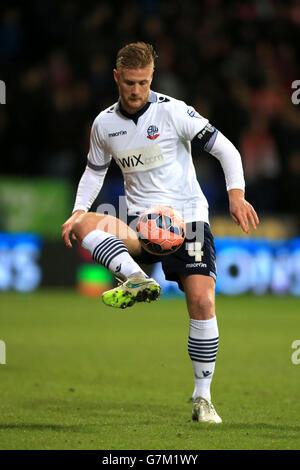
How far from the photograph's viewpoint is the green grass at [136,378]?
181 inches

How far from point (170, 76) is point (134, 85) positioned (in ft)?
30.8

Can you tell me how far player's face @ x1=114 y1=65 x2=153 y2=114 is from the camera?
507 centimetres

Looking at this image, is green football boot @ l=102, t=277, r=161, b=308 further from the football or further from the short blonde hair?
the short blonde hair

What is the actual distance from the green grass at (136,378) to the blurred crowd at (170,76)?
7.97ft

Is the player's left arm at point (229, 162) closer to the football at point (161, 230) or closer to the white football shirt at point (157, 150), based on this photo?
the white football shirt at point (157, 150)

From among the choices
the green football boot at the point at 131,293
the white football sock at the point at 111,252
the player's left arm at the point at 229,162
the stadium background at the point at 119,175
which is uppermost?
the stadium background at the point at 119,175

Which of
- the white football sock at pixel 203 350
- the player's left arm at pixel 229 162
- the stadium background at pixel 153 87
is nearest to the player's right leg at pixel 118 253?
the white football sock at pixel 203 350

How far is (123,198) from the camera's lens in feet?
19.1

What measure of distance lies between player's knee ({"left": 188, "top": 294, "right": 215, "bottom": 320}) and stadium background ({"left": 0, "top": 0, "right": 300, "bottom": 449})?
209 centimetres

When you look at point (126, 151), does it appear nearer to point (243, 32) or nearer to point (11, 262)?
point (11, 262)

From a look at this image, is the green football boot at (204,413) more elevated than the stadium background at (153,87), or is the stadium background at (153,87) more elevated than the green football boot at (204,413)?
the stadium background at (153,87)

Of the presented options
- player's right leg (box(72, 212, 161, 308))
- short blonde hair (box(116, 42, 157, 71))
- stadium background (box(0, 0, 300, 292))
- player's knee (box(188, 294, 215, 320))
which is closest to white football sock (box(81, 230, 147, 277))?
player's right leg (box(72, 212, 161, 308))

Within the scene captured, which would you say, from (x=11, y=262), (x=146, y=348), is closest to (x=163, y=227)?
(x=146, y=348)

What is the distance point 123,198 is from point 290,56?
10.3 m
